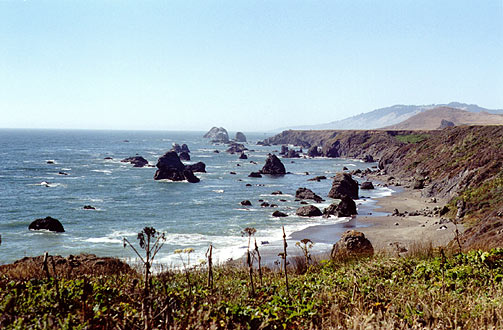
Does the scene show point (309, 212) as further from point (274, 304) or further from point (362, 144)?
point (362, 144)

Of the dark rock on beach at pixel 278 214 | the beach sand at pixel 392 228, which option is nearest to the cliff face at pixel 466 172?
the beach sand at pixel 392 228

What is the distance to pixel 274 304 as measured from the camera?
23.2 ft

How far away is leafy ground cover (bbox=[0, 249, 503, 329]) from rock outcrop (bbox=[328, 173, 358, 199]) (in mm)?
50835

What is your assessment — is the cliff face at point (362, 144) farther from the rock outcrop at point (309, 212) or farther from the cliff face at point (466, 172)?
the rock outcrop at point (309, 212)

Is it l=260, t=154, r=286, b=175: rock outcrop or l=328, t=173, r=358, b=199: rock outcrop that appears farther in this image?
l=260, t=154, r=286, b=175: rock outcrop

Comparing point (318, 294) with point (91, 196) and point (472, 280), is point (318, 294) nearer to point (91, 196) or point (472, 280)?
point (472, 280)

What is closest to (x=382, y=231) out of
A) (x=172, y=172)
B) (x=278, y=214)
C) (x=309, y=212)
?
(x=309, y=212)

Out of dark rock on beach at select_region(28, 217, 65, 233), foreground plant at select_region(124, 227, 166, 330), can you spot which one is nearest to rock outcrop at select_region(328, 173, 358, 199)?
dark rock on beach at select_region(28, 217, 65, 233)

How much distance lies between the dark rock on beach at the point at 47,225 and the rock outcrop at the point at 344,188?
4034 centimetres

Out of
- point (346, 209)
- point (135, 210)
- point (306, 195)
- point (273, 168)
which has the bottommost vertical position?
point (135, 210)

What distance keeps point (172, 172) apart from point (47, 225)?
135 ft

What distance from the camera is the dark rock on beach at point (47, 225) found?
4019 centimetres

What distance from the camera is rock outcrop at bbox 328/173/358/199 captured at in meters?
60.2

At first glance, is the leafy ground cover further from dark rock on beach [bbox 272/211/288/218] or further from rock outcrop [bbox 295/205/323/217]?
dark rock on beach [bbox 272/211/288/218]
